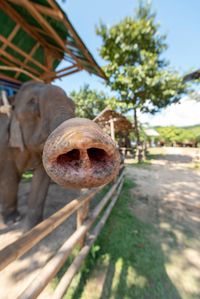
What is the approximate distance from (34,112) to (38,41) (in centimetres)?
266

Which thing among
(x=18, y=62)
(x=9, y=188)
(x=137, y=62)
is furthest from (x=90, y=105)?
(x=9, y=188)

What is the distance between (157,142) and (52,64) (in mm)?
28314

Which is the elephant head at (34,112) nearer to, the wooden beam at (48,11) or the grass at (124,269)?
the wooden beam at (48,11)

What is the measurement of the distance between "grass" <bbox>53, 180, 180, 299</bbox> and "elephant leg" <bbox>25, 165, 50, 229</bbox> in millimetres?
864

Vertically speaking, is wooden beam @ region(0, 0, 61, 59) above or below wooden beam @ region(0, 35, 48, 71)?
above

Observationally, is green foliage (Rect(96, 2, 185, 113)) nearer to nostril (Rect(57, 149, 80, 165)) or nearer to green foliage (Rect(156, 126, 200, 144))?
nostril (Rect(57, 149, 80, 165))

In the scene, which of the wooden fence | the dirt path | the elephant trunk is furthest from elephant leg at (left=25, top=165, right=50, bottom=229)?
the elephant trunk

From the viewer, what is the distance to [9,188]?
8.55 feet

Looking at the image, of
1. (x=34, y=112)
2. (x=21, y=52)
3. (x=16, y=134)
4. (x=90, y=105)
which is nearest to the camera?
(x=34, y=112)

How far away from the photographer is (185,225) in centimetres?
350

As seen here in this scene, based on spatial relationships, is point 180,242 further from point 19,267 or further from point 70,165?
point 70,165

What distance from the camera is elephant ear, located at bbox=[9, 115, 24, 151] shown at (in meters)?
2.20

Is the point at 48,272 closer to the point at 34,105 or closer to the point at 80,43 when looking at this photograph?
the point at 34,105

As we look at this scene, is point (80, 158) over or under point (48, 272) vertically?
over
